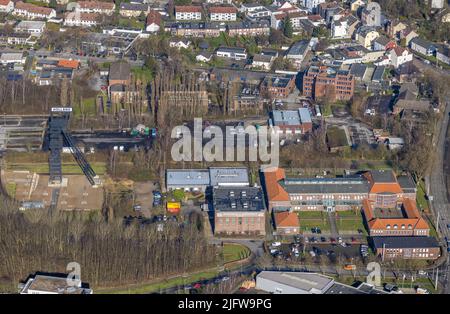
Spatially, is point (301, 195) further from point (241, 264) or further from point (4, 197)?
point (4, 197)

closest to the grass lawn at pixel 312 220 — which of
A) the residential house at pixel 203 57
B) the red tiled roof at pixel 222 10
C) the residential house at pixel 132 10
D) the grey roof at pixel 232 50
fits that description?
the residential house at pixel 203 57

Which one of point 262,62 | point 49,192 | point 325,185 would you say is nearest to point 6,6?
point 262,62

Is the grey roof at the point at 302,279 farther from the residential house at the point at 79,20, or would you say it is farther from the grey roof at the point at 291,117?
the residential house at the point at 79,20

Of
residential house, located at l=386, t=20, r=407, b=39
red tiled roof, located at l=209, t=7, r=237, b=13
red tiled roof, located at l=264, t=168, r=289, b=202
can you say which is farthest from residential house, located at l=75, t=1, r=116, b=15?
red tiled roof, located at l=264, t=168, r=289, b=202

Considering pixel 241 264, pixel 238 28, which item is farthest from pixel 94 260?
pixel 238 28

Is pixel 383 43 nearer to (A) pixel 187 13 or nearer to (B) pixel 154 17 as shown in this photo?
(A) pixel 187 13

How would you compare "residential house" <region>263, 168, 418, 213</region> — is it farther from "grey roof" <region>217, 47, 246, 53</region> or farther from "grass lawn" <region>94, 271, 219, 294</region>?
"grey roof" <region>217, 47, 246, 53</region>
